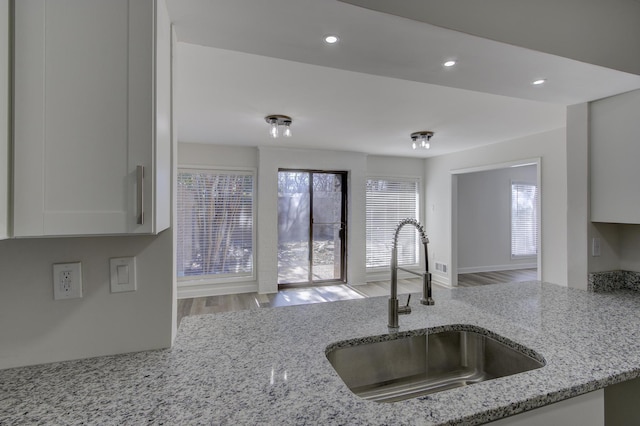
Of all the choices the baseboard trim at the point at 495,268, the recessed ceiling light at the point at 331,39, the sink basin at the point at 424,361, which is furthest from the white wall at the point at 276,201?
the sink basin at the point at 424,361

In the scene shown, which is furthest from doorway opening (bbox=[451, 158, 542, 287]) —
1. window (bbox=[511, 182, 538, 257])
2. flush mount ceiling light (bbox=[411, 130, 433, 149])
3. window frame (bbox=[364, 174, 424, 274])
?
flush mount ceiling light (bbox=[411, 130, 433, 149])

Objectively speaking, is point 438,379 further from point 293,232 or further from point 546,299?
point 293,232

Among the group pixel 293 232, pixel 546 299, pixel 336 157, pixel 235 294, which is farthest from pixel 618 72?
pixel 235 294

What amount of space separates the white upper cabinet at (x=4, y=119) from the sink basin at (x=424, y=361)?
3.49ft

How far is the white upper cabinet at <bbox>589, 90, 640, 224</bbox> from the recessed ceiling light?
1.80m

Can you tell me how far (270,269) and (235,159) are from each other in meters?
1.91

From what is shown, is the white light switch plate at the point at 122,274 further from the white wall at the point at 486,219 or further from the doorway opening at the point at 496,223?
the white wall at the point at 486,219

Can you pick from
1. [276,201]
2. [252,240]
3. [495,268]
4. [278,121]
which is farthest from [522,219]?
[278,121]

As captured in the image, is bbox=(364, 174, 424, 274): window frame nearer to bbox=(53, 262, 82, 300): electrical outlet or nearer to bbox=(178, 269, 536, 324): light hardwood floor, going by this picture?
bbox=(178, 269, 536, 324): light hardwood floor

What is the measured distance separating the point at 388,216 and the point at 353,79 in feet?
12.8

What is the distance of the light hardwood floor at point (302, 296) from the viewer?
14.2 feet

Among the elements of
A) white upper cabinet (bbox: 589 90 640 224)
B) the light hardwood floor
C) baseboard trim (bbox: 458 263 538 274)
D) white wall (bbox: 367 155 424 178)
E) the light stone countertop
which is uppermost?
white wall (bbox: 367 155 424 178)

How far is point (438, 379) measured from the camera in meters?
1.35

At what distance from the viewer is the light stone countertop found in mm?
791
